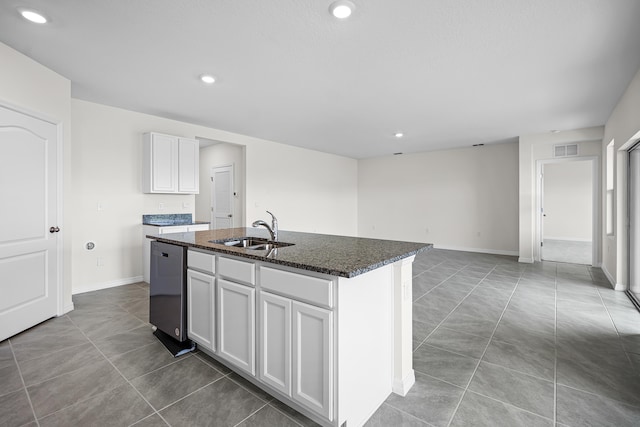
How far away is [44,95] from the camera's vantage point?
2.98 metres

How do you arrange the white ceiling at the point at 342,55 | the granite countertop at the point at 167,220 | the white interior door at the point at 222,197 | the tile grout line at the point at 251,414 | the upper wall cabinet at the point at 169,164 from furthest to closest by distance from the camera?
the white interior door at the point at 222,197 → the granite countertop at the point at 167,220 → the upper wall cabinet at the point at 169,164 → the white ceiling at the point at 342,55 → the tile grout line at the point at 251,414

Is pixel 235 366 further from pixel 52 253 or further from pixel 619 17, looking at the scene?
pixel 619 17

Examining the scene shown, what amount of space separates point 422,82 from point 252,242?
97.6 inches

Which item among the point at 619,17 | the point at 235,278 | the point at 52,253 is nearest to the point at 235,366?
the point at 235,278

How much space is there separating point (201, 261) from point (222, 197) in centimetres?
490

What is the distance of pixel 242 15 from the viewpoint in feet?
6.99

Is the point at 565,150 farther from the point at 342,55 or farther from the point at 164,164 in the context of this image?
the point at 164,164

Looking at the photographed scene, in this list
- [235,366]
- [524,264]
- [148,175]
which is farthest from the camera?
[524,264]

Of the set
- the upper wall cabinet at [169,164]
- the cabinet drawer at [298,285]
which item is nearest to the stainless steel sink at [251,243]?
the cabinet drawer at [298,285]

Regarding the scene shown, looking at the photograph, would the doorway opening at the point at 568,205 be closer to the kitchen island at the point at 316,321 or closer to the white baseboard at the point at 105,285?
the kitchen island at the point at 316,321

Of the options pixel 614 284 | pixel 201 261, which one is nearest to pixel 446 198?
pixel 614 284

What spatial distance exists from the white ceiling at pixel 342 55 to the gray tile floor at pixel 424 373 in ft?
8.23

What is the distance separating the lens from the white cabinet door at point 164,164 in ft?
14.3

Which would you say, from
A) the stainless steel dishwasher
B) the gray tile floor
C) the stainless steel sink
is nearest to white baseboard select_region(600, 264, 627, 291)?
the gray tile floor
